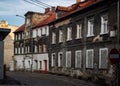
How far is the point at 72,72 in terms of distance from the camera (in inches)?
1470

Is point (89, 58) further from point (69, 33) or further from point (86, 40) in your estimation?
point (69, 33)

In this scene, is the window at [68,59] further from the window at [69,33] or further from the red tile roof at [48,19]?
the red tile roof at [48,19]

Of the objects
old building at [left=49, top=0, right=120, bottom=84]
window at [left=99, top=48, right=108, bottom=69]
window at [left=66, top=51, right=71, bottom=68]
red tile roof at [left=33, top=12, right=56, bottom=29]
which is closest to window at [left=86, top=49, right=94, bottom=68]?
old building at [left=49, top=0, right=120, bottom=84]

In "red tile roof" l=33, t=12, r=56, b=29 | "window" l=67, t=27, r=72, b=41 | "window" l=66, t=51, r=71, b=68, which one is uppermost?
"red tile roof" l=33, t=12, r=56, b=29

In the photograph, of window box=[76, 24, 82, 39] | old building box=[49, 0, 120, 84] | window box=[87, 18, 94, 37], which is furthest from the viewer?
window box=[76, 24, 82, 39]

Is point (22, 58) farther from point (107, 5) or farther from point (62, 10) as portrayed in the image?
point (107, 5)

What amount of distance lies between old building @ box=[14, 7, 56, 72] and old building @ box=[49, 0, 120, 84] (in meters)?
5.56

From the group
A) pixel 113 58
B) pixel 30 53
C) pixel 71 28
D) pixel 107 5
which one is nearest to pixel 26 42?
pixel 30 53

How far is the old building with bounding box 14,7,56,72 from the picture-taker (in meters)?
49.9

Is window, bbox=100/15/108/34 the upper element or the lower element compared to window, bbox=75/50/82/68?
upper

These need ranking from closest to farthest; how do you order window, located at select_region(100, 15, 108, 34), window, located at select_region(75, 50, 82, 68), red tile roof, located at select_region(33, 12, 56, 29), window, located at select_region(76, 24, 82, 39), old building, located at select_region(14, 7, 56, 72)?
window, located at select_region(100, 15, 108, 34) < window, located at select_region(75, 50, 82, 68) < window, located at select_region(76, 24, 82, 39) < old building, located at select_region(14, 7, 56, 72) < red tile roof, located at select_region(33, 12, 56, 29)

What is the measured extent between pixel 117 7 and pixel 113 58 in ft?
38.2

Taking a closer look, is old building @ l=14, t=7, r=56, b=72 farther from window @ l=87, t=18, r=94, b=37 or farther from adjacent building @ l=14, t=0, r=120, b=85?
window @ l=87, t=18, r=94, b=37

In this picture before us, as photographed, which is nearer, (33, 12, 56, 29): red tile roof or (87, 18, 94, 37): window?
(87, 18, 94, 37): window
